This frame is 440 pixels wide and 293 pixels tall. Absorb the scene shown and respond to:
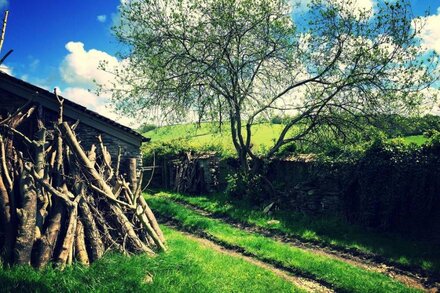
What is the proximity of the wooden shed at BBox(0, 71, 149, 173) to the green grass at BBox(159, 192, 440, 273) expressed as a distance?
640cm

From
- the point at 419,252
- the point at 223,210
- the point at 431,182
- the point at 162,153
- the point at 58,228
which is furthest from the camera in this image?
the point at 162,153

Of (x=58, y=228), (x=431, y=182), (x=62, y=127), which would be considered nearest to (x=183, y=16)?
(x=62, y=127)

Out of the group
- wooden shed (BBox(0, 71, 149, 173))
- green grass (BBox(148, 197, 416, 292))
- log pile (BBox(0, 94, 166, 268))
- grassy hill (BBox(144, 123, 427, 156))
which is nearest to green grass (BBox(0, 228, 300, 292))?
log pile (BBox(0, 94, 166, 268))

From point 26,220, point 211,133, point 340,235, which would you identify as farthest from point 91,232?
point 211,133

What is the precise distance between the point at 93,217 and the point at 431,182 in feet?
35.9

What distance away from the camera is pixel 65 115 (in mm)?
11508

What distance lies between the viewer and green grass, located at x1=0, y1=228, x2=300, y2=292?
727cm

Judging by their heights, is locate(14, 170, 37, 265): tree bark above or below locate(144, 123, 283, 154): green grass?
below

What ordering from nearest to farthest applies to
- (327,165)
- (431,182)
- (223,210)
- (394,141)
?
(431,182), (394,141), (327,165), (223,210)

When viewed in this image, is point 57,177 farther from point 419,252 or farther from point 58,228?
point 419,252

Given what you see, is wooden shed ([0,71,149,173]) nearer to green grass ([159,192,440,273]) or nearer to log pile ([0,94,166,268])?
log pile ([0,94,166,268])

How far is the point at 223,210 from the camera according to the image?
16891 millimetres

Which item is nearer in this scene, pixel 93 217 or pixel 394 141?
pixel 93 217

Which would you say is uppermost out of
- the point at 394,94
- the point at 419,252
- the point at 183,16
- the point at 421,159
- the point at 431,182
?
the point at 183,16
